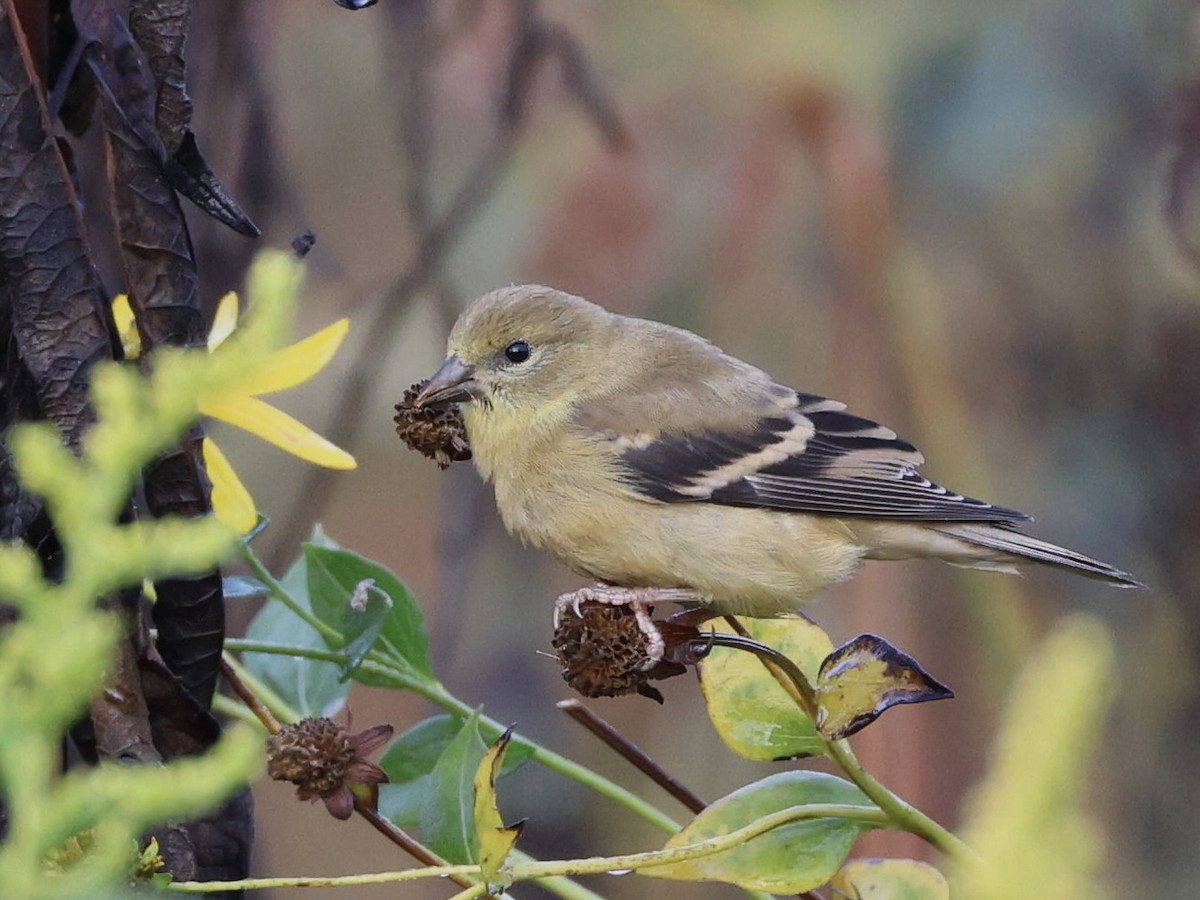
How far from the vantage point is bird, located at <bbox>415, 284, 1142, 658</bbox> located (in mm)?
1056

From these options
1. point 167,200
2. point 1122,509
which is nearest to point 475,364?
point 167,200

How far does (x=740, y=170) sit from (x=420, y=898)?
109 cm

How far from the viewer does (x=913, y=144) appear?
1.81m

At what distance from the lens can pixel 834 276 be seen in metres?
1.86

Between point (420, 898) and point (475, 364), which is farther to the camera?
point (420, 898)

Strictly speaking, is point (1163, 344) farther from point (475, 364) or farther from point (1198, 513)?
point (475, 364)

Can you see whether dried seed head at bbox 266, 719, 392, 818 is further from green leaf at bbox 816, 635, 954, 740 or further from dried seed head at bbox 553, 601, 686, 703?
green leaf at bbox 816, 635, 954, 740

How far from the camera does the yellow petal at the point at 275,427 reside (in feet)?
2.42

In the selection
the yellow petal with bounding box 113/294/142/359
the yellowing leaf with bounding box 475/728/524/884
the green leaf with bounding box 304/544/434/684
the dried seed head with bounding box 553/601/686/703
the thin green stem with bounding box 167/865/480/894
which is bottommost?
the thin green stem with bounding box 167/865/480/894

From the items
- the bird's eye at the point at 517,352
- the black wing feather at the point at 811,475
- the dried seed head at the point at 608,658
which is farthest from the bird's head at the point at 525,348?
the dried seed head at the point at 608,658

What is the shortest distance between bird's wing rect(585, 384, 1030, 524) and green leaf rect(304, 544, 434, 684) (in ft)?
1.04

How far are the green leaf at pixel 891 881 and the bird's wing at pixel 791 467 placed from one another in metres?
0.46

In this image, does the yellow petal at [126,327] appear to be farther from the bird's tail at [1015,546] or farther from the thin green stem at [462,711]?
the bird's tail at [1015,546]

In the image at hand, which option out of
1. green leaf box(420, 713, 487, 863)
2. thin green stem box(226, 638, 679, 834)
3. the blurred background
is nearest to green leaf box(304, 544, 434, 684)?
thin green stem box(226, 638, 679, 834)
